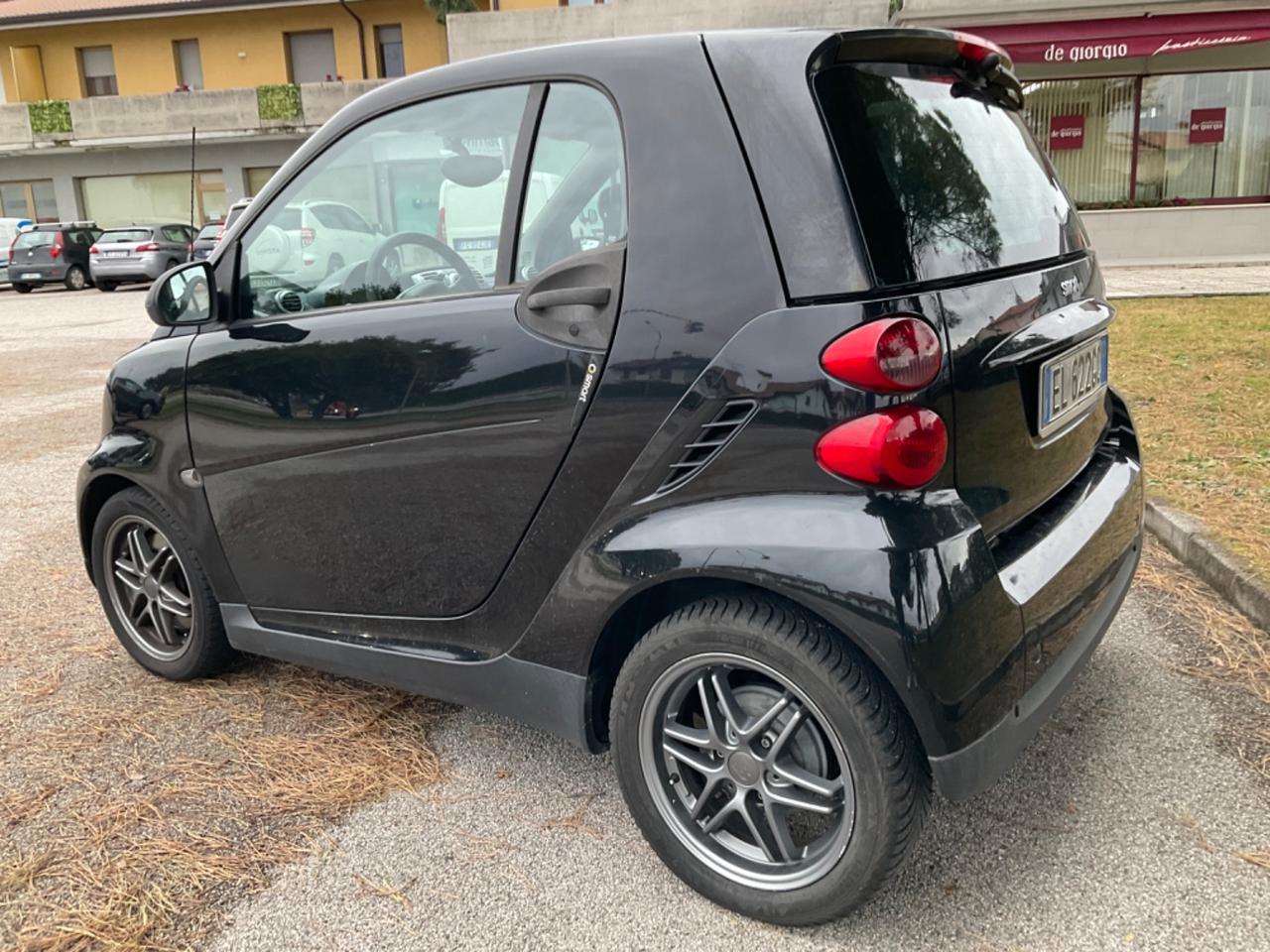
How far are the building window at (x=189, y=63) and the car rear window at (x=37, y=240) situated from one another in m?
12.6

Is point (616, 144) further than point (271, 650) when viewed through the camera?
No

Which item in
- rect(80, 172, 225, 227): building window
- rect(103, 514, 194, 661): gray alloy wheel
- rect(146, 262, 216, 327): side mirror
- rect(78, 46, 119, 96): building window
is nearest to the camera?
rect(146, 262, 216, 327): side mirror

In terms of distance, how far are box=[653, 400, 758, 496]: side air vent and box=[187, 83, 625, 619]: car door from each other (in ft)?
0.84

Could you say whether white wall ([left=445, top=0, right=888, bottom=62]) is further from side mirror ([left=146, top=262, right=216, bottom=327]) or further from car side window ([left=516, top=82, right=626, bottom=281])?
car side window ([left=516, top=82, right=626, bottom=281])

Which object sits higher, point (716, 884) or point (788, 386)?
point (788, 386)

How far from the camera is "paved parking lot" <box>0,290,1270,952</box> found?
81.2 inches

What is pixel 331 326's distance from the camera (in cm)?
258

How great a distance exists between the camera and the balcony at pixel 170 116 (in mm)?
30312

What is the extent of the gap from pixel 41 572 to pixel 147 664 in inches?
60.7

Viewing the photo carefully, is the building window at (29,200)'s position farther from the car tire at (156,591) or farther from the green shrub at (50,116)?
the car tire at (156,591)

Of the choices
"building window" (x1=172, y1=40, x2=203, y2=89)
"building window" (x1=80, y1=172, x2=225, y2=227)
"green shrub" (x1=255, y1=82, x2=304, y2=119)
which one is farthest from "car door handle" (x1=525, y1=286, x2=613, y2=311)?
"building window" (x1=172, y1=40, x2=203, y2=89)

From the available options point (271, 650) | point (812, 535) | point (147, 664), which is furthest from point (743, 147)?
point (147, 664)

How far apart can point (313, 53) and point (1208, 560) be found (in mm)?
35057

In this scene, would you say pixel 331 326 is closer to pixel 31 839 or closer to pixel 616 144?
pixel 616 144
